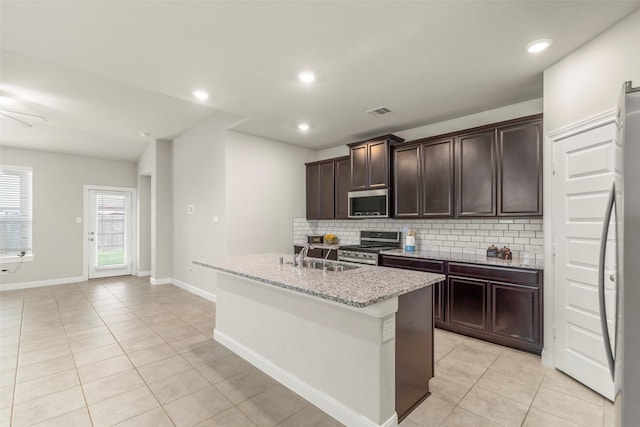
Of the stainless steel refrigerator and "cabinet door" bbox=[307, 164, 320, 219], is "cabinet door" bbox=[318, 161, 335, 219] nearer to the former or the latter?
"cabinet door" bbox=[307, 164, 320, 219]

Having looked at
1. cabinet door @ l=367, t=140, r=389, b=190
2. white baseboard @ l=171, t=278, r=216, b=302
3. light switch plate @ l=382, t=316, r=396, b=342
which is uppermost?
cabinet door @ l=367, t=140, r=389, b=190

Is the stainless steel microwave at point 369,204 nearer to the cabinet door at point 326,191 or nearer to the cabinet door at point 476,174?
the cabinet door at point 326,191

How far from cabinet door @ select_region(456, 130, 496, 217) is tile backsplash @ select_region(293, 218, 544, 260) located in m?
0.36

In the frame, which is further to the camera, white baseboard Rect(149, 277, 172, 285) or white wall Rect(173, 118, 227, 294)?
white baseboard Rect(149, 277, 172, 285)

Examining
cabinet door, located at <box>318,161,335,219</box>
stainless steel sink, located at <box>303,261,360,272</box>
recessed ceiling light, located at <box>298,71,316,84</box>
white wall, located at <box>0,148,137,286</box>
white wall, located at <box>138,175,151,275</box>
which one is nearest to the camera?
stainless steel sink, located at <box>303,261,360,272</box>

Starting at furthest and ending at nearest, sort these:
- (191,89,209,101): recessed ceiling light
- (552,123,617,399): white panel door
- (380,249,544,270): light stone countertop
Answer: (191,89,209,101): recessed ceiling light → (380,249,544,270): light stone countertop → (552,123,617,399): white panel door

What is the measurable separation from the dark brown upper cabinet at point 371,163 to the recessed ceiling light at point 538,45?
2.06 m

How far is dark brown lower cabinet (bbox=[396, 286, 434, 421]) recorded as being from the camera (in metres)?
1.98

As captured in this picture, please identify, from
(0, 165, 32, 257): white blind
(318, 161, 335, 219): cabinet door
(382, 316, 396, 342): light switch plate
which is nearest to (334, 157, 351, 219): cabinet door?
(318, 161, 335, 219): cabinet door

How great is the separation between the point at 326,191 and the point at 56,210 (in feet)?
18.8

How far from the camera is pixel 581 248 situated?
7.73 feet

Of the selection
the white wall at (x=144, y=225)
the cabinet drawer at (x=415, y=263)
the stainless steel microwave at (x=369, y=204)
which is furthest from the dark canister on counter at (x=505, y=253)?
the white wall at (x=144, y=225)

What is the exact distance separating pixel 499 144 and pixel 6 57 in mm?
5001

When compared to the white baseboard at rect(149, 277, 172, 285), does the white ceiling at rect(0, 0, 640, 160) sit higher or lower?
higher
